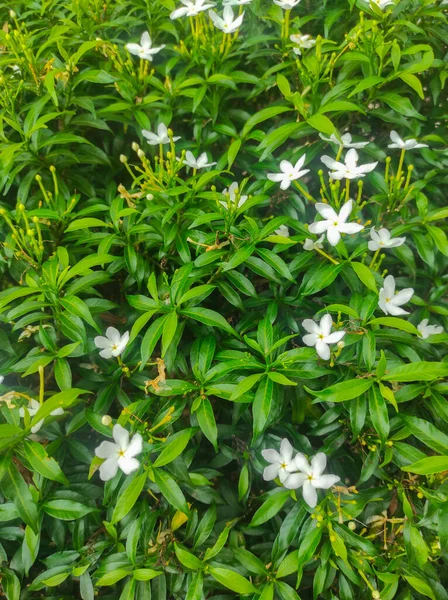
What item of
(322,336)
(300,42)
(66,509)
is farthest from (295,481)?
(300,42)

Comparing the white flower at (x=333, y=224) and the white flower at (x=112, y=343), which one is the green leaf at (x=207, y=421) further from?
the white flower at (x=333, y=224)

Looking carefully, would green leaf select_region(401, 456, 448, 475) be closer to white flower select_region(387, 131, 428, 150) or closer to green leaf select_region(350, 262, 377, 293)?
green leaf select_region(350, 262, 377, 293)

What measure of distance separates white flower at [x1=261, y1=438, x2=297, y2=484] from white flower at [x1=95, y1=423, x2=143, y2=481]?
0.32 meters

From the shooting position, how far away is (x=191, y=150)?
Answer: 1668mm

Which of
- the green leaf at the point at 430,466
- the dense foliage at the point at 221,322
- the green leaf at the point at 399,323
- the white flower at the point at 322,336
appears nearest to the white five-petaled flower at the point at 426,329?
the dense foliage at the point at 221,322

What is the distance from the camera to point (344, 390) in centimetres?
115

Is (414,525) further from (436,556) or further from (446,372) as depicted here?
(446,372)

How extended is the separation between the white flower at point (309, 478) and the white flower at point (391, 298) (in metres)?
0.43

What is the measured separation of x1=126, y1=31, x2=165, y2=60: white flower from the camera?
1598mm

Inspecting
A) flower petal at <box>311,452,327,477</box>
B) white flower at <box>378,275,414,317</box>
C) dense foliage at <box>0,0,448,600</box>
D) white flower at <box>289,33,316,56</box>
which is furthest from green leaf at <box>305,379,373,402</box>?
white flower at <box>289,33,316,56</box>

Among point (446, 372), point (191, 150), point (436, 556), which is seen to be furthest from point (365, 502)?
point (191, 150)

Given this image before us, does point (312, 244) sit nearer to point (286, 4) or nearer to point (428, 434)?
point (428, 434)

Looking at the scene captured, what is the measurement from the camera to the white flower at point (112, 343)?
1281 millimetres

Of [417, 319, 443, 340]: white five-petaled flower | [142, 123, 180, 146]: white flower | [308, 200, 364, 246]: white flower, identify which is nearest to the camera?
[308, 200, 364, 246]: white flower
